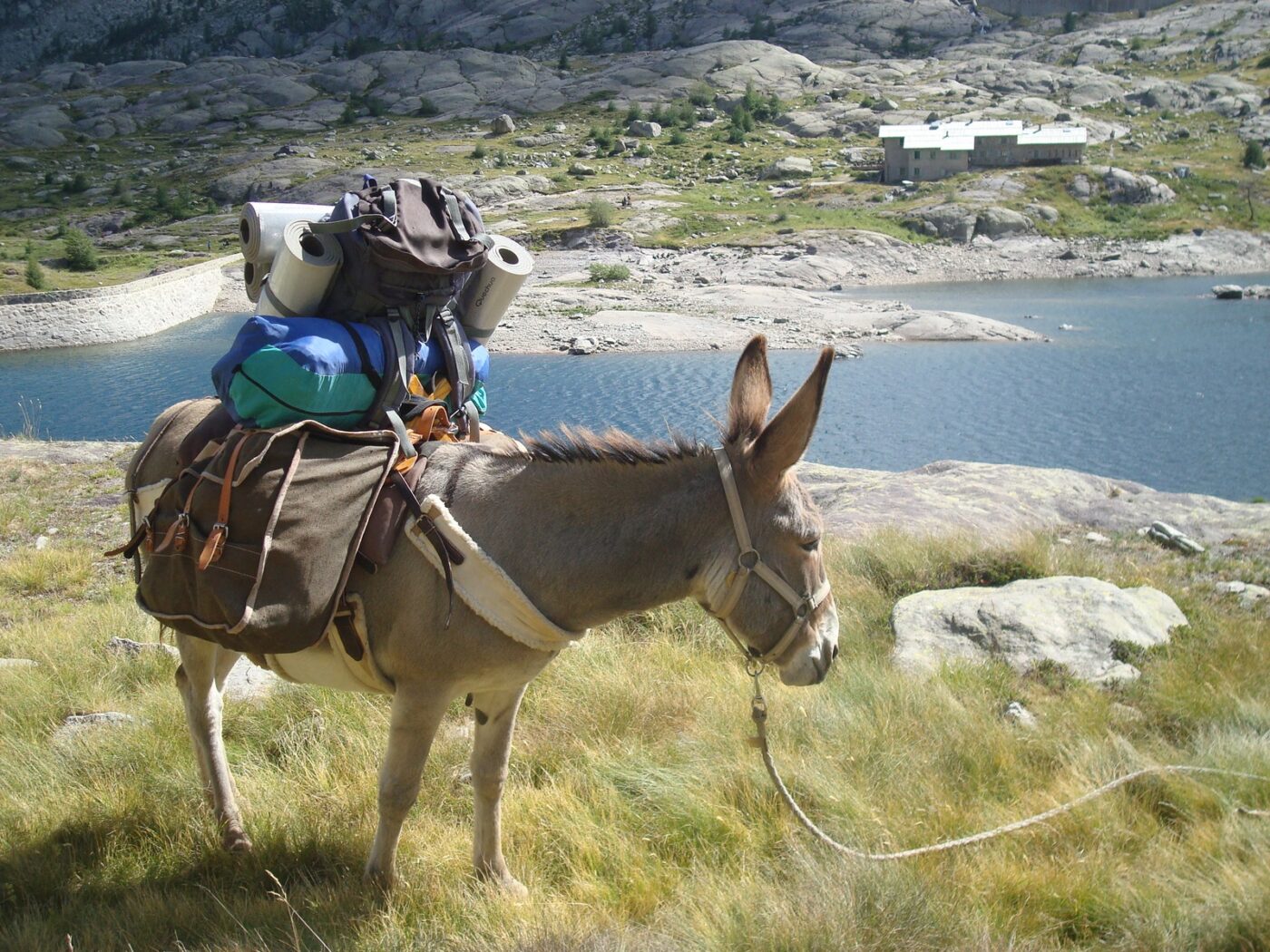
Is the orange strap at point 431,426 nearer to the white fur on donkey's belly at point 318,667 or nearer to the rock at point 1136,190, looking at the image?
the white fur on donkey's belly at point 318,667

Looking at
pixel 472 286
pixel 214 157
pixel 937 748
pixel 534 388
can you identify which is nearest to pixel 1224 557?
pixel 937 748

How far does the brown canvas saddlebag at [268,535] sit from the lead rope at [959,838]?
1.50m

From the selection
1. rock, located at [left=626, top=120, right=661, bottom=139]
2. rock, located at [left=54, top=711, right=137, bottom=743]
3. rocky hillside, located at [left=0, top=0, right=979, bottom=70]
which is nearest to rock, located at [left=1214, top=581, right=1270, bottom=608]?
rock, located at [left=54, top=711, right=137, bottom=743]

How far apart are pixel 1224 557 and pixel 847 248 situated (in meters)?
52.2

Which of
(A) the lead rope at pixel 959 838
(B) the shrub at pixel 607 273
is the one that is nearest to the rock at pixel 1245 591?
(A) the lead rope at pixel 959 838

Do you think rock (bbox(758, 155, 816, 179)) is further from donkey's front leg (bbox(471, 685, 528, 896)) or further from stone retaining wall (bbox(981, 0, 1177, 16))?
stone retaining wall (bbox(981, 0, 1177, 16))

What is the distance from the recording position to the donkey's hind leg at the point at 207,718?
4.63 m

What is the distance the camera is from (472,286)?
4.27m

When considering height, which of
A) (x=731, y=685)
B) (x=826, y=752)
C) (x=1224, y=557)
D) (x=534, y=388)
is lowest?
(x=534, y=388)

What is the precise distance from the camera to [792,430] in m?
3.07

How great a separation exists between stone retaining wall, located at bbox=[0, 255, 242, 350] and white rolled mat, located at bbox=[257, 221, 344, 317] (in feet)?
127

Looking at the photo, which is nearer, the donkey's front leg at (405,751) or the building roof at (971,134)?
the donkey's front leg at (405,751)

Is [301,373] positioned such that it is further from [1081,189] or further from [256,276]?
[1081,189]

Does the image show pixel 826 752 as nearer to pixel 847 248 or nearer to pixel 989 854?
pixel 989 854
